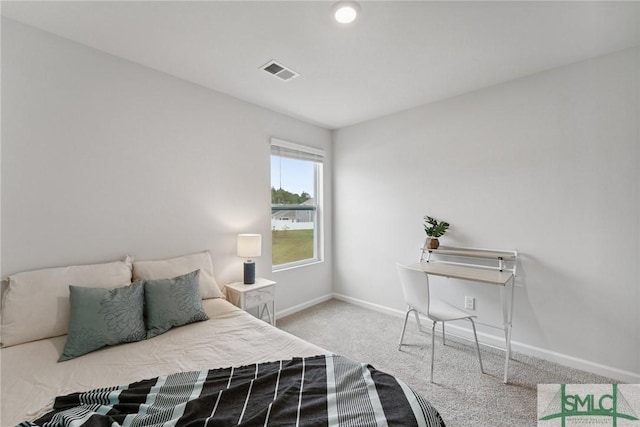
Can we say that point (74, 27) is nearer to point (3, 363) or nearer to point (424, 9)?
point (3, 363)

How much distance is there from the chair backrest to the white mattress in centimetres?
108

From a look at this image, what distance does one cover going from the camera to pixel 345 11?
1.64 metres

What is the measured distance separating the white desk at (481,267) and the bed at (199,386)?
4.77 ft

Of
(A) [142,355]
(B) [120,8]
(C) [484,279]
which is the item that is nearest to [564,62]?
(C) [484,279]

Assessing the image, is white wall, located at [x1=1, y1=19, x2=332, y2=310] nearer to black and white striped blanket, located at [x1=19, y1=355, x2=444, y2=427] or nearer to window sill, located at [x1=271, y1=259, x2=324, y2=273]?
window sill, located at [x1=271, y1=259, x2=324, y2=273]

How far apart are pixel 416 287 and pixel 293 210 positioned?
1952 mm

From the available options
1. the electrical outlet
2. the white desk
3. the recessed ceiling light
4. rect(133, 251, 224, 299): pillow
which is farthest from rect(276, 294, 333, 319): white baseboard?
the recessed ceiling light

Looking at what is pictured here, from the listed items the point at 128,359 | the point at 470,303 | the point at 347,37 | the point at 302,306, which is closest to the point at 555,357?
the point at 470,303

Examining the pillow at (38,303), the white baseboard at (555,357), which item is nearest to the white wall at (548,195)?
the white baseboard at (555,357)

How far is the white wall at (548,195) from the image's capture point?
2.07 metres

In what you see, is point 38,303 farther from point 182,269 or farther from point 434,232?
point 434,232

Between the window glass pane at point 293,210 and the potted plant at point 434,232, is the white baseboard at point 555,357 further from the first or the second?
the window glass pane at point 293,210

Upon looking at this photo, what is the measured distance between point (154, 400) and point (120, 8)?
2.17 meters

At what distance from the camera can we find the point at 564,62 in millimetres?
2238
